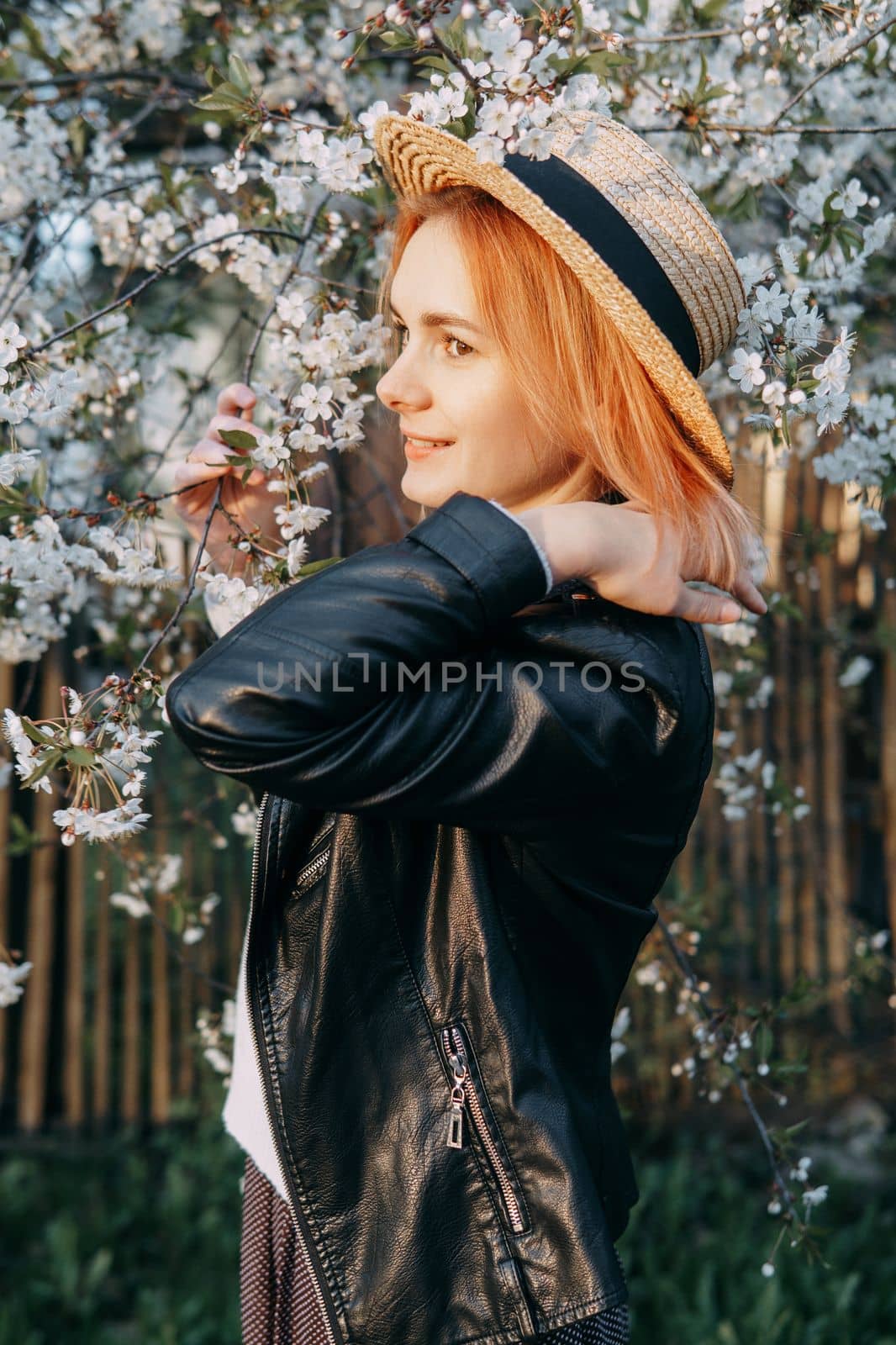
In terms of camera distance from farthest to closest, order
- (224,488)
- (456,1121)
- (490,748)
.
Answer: (224,488) < (456,1121) < (490,748)

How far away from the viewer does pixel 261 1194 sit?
1536 millimetres

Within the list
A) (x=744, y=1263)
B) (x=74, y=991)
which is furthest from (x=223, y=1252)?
(x=744, y=1263)

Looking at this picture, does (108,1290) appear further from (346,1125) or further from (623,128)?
(623,128)

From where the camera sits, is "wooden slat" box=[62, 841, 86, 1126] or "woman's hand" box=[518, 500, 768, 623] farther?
"wooden slat" box=[62, 841, 86, 1126]

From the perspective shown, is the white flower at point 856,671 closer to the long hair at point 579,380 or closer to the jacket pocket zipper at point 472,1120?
the long hair at point 579,380

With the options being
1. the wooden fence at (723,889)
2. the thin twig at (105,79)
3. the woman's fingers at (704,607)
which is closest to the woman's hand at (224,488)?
the woman's fingers at (704,607)

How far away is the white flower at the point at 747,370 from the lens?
1.44 m

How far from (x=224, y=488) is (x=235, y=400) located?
5.1 inches

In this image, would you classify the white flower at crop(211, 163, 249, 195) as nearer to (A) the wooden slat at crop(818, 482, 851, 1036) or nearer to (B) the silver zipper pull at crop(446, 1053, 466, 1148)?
(B) the silver zipper pull at crop(446, 1053, 466, 1148)

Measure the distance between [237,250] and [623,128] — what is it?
799 mm

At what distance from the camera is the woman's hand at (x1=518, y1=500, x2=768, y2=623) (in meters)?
1.23

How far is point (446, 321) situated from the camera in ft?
4.58

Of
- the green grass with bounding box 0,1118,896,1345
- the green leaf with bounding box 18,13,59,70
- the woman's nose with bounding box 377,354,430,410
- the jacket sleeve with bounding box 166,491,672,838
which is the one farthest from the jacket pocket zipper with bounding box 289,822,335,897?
the green leaf with bounding box 18,13,59,70

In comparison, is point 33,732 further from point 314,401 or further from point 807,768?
point 807,768
